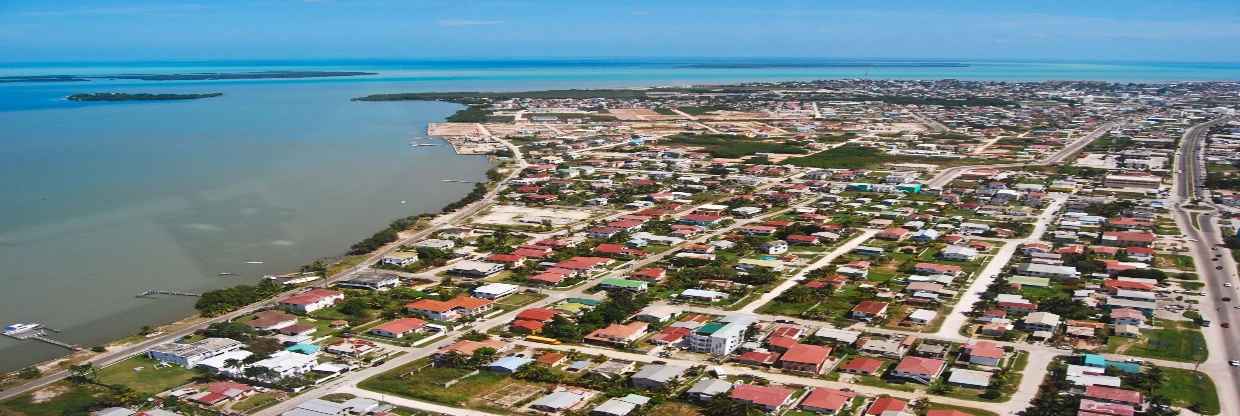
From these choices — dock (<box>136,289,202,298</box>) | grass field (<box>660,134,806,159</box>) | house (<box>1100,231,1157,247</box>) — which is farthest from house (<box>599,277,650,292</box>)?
grass field (<box>660,134,806,159</box>)

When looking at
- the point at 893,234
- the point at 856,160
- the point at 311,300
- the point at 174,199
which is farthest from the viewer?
the point at 856,160

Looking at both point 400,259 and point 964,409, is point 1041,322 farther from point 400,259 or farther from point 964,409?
point 400,259

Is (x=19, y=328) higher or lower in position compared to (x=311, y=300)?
lower

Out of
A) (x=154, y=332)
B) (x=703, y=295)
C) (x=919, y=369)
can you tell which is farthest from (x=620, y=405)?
(x=154, y=332)

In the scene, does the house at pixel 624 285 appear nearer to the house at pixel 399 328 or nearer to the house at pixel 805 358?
the house at pixel 399 328

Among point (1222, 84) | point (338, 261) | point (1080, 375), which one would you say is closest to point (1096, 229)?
point (1080, 375)

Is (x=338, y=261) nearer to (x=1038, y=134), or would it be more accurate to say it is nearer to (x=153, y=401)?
(x=153, y=401)

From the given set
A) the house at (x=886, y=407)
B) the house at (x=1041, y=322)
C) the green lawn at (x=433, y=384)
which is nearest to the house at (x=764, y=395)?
the house at (x=886, y=407)
